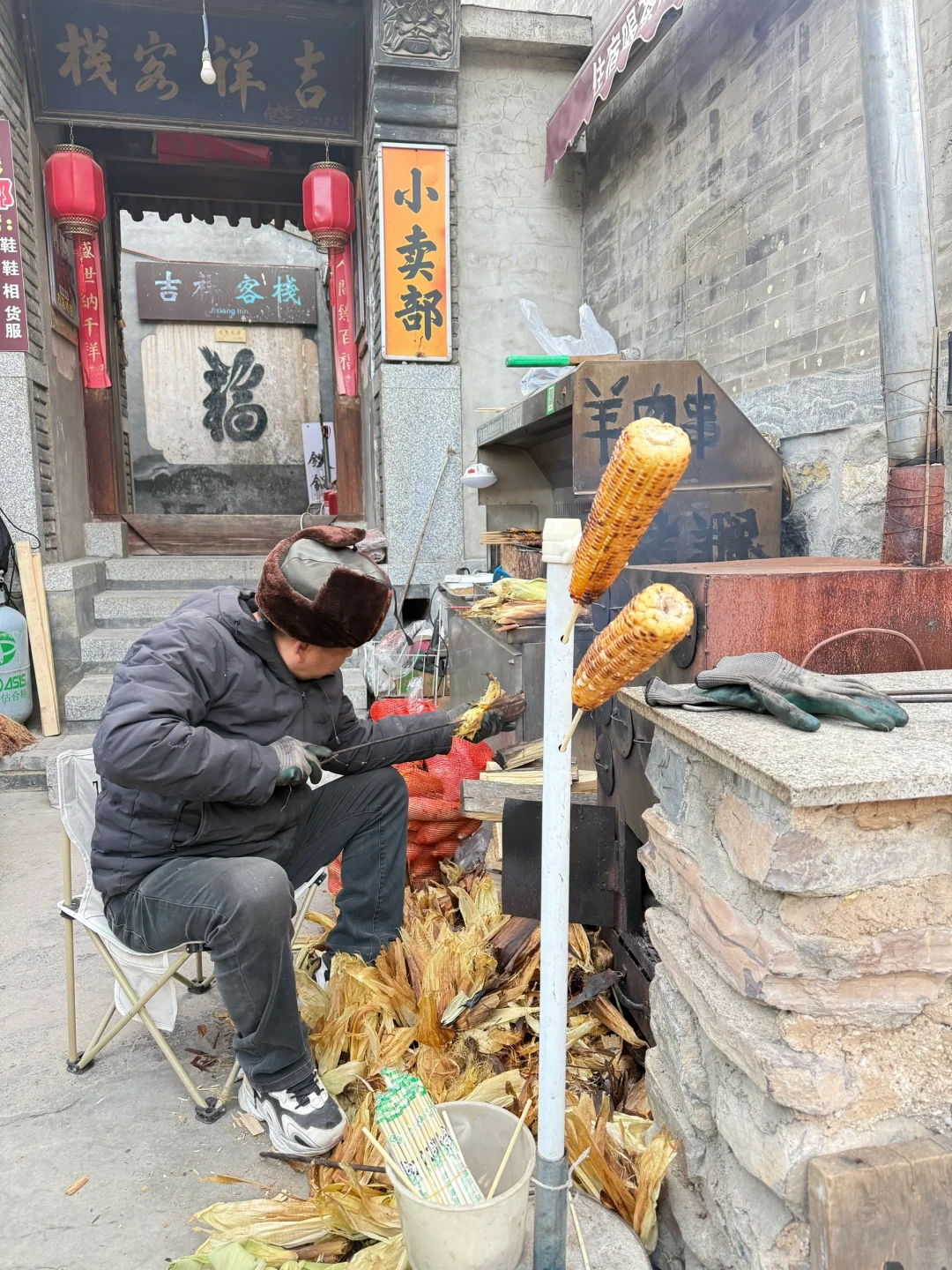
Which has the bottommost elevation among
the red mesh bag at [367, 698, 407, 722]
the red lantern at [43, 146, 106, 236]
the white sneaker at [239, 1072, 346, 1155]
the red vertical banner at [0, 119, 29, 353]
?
the white sneaker at [239, 1072, 346, 1155]

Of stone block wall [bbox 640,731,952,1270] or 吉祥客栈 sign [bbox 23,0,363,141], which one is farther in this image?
吉祥客栈 sign [bbox 23,0,363,141]

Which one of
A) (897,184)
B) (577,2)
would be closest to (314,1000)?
(897,184)

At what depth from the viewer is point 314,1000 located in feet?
9.62

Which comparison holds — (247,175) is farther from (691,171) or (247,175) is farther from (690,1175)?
(690,1175)

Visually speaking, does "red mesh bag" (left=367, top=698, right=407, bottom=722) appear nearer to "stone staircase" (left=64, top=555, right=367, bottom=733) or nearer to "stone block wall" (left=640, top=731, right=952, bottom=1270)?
"stone staircase" (left=64, top=555, right=367, bottom=733)

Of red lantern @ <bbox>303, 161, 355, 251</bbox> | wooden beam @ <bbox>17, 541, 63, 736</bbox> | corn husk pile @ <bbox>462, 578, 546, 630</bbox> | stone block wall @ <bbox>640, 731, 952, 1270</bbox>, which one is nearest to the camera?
stone block wall @ <bbox>640, 731, 952, 1270</bbox>

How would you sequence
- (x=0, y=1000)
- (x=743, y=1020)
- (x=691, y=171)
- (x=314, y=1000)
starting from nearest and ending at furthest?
(x=743, y=1020)
(x=314, y=1000)
(x=0, y=1000)
(x=691, y=171)

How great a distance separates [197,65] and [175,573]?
4816 mm

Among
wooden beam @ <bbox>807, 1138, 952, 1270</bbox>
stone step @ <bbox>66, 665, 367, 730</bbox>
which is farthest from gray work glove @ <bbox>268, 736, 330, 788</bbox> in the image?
stone step @ <bbox>66, 665, 367, 730</bbox>

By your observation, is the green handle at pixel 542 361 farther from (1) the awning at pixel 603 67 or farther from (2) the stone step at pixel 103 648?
(2) the stone step at pixel 103 648

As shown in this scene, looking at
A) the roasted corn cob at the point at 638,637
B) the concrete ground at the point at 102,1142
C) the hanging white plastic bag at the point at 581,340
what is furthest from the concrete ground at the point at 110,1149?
the hanging white plastic bag at the point at 581,340

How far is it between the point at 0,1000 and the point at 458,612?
346 cm

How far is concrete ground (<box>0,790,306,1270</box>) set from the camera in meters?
2.12

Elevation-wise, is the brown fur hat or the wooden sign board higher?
the wooden sign board
